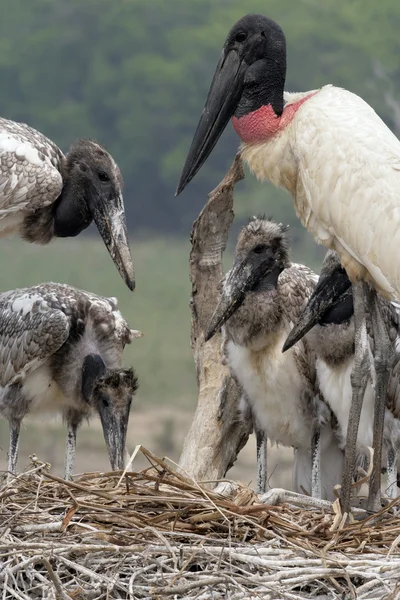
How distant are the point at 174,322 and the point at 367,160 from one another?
21.1 metres

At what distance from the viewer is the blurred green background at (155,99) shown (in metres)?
26.2

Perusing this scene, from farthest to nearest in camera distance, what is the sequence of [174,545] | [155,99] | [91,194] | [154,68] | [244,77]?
[154,68] < [155,99] < [91,194] < [244,77] < [174,545]

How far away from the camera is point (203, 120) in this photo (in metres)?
6.18

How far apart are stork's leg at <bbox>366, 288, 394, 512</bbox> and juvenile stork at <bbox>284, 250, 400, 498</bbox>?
12.0 inches

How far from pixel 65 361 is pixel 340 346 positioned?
1.56 metres

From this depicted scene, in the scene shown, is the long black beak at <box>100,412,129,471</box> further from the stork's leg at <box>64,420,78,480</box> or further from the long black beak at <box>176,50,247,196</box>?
the long black beak at <box>176,50,247,196</box>

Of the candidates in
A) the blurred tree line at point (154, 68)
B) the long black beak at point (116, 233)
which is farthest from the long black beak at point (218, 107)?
the blurred tree line at point (154, 68)

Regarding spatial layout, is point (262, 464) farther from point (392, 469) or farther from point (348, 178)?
point (348, 178)

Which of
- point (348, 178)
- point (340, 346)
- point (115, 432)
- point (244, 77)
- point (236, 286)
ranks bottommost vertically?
point (115, 432)

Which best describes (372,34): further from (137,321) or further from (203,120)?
(203,120)

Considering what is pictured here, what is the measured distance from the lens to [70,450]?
728cm

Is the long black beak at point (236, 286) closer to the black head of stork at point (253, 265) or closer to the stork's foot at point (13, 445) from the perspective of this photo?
the black head of stork at point (253, 265)

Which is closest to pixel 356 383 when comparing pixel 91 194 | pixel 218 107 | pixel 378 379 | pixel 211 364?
pixel 378 379

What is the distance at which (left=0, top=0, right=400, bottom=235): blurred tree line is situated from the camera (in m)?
30.4
